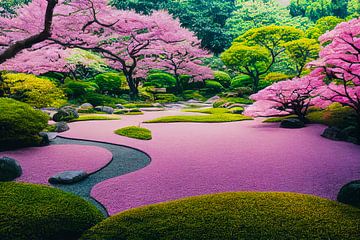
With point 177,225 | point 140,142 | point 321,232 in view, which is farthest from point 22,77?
point 321,232

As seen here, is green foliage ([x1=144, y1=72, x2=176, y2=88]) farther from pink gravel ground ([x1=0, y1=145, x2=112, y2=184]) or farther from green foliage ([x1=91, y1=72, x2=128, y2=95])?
pink gravel ground ([x1=0, y1=145, x2=112, y2=184])

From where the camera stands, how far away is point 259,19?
74.0ft

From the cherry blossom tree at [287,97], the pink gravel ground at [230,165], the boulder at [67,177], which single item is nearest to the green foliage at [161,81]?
the cherry blossom tree at [287,97]

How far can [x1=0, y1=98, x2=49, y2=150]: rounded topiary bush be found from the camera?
16.3ft

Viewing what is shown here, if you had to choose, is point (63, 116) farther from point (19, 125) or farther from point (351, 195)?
point (351, 195)

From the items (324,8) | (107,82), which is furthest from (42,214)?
(324,8)

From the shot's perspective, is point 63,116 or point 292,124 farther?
point 63,116

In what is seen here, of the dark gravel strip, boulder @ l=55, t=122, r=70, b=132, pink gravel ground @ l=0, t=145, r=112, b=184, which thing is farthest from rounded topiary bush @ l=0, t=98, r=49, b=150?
boulder @ l=55, t=122, r=70, b=132

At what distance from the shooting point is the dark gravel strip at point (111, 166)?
11.3 feet

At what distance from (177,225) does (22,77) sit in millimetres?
8214

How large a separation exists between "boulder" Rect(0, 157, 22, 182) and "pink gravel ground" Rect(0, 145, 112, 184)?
0.31ft

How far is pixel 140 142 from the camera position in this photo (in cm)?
581

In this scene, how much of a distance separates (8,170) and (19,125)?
1.71 meters

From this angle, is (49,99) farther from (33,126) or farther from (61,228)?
(61,228)
